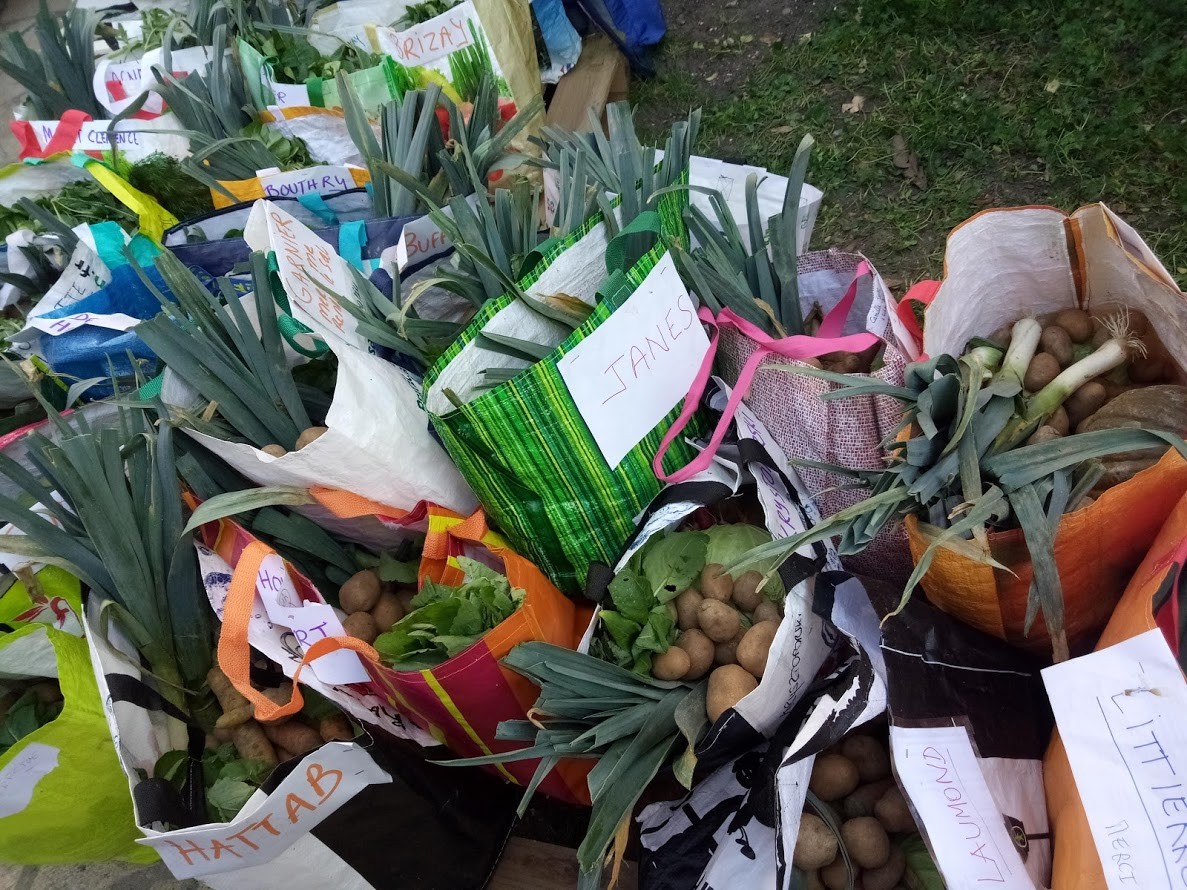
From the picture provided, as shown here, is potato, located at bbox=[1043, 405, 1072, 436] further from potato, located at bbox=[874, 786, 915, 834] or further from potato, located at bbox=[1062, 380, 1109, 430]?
potato, located at bbox=[874, 786, 915, 834]

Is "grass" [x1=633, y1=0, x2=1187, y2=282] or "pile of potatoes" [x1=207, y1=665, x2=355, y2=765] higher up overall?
"grass" [x1=633, y1=0, x2=1187, y2=282]

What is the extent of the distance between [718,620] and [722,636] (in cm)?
2

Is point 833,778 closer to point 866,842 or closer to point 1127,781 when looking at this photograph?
point 866,842

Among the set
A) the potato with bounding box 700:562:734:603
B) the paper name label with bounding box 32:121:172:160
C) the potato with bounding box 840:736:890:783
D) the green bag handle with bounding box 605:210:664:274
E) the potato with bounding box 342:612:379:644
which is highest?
the paper name label with bounding box 32:121:172:160

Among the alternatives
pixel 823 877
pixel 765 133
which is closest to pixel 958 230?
pixel 823 877

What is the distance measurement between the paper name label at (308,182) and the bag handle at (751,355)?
2.73 feet

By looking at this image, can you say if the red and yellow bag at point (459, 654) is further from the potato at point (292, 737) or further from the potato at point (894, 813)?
the potato at point (894, 813)

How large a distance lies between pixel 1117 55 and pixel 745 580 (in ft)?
6.48

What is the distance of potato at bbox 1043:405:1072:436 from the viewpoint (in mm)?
908

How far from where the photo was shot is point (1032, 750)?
84 centimetres

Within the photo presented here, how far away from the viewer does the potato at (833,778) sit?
0.89 m

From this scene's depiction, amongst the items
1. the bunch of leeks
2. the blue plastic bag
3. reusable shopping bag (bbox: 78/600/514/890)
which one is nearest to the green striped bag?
the bunch of leeks

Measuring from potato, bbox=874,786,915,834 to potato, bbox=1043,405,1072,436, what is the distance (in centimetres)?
44

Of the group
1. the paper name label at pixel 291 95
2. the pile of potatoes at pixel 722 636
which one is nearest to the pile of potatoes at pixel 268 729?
the pile of potatoes at pixel 722 636
